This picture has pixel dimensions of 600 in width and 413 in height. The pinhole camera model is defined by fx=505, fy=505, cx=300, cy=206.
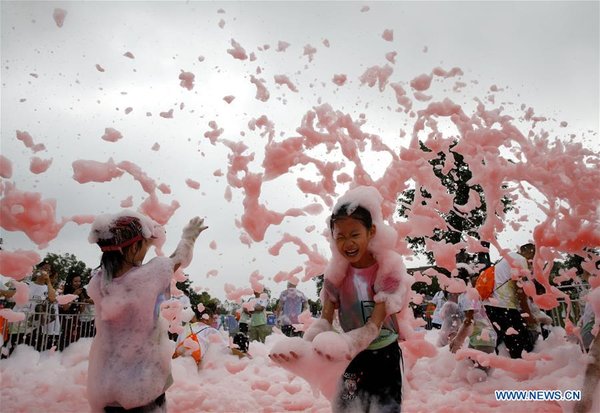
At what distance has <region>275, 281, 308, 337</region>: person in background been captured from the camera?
375 inches

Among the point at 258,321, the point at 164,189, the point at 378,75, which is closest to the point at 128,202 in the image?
the point at 164,189

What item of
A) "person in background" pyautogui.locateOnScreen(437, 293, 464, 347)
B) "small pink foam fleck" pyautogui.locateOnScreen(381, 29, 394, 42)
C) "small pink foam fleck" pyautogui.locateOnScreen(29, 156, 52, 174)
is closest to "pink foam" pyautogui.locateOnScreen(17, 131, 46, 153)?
"small pink foam fleck" pyautogui.locateOnScreen(29, 156, 52, 174)

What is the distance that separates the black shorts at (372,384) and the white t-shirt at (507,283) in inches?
135

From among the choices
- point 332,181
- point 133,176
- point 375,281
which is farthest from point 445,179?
point 375,281

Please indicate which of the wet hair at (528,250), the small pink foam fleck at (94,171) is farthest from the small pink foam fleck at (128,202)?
the wet hair at (528,250)

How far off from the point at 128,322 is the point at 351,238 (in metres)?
1.38

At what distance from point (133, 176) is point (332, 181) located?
190 centimetres

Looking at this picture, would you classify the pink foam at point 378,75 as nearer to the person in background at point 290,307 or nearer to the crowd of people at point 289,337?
the crowd of people at point 289,337

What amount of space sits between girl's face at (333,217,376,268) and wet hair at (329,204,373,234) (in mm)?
17

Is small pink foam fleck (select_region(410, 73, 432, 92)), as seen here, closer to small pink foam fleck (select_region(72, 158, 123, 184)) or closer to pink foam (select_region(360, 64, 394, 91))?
pink foam (select_region(360, 64, 394, 91))

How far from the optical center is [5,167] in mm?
4180

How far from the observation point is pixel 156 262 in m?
3.12

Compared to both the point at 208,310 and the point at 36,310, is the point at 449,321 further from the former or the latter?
the point at 36,310

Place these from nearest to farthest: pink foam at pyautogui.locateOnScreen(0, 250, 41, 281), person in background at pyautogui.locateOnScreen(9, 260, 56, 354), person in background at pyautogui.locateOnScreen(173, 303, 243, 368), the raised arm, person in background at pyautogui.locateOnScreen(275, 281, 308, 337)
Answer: the raised arm
pink foam at pyautogui.locateOnScreen(0, 250, 41, 281)
person in background at pyautogui.locateOnScreen(9, 260, 56, 354)
person in background at pyautogui.locateOnScreen(173, 303, 243, 368)
person in background at pyautogui.locateOnScreen(275, 281, 308, 337)
